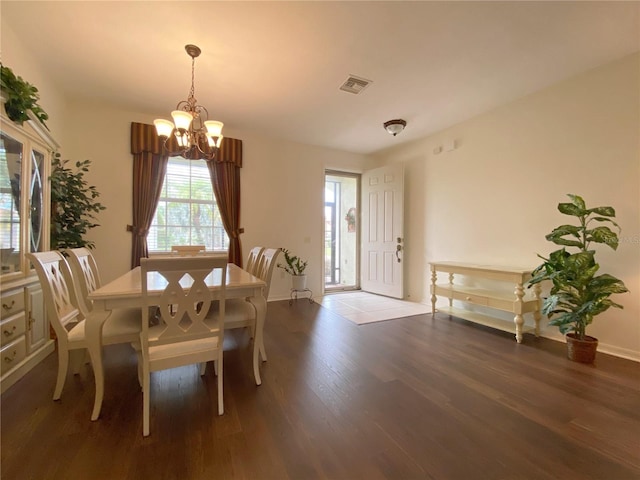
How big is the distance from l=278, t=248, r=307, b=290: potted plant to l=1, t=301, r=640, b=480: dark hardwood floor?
2.04m

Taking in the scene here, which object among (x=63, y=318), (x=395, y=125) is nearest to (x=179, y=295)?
(x=63, y=318)

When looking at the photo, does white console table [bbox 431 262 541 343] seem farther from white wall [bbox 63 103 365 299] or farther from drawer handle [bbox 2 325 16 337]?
drawer handle [bbox 2 325 16 337]

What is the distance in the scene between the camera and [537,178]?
3121 mm

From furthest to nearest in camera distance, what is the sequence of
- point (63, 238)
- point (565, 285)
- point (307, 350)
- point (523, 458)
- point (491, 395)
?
point (63, 238) < point (307, 350) < point (565, 285) < point (491, 395) < point (523, 458)

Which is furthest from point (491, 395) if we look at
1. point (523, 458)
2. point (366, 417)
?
point (366, 417)

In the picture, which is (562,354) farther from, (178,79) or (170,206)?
(170,206)

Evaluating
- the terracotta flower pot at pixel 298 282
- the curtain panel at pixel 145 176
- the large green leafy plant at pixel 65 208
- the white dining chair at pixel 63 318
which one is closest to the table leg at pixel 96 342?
the white dining chair at pixel 63 318

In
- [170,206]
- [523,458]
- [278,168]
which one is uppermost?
[278,168]

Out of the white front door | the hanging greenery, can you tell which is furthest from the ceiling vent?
the hanging greenery

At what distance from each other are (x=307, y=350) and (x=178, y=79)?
307 centimetres

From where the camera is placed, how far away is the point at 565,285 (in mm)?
2449

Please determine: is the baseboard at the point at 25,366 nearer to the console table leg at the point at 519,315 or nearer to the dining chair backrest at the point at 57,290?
the dining chair backrest at the point at 57,290

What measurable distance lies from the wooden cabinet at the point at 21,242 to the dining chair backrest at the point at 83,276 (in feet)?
1.15

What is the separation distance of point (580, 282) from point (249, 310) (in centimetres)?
283
